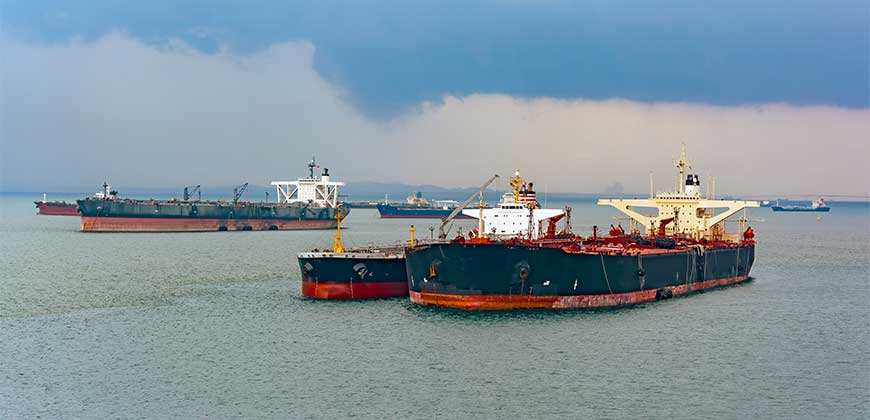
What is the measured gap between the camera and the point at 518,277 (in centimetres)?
3819

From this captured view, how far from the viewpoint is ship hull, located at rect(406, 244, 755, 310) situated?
3800cm

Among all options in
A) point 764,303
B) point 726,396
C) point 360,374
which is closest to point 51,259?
point 360,374

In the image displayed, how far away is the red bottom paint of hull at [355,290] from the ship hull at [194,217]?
60.8 metres

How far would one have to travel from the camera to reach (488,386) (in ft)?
90.3

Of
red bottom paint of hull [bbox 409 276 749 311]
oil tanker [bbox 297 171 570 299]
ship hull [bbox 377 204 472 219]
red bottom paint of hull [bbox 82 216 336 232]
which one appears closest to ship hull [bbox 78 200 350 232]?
red bottom paint of hull [bbox 82 216 336 232]

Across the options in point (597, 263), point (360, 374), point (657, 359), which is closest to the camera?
point (360, 374)

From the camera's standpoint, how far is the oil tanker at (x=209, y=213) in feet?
324

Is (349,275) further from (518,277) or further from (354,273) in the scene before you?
(518,277)

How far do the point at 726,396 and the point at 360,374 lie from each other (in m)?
11.6

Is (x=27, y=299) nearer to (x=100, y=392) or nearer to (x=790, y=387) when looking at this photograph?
(x=100, y=392)

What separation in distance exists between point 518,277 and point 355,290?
9.80 m

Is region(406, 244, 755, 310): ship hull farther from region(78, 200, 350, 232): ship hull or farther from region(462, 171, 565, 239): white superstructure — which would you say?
region(78, 200, 350, 232): ship hull

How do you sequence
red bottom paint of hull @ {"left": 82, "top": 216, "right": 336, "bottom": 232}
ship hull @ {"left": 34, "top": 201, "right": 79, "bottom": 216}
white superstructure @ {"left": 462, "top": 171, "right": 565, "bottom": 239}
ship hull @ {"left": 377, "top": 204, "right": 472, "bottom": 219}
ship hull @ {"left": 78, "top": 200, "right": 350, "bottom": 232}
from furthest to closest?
ship hull @ {"left": 377, "top": 204, "right": 472, "bottom": 219}
ship hull @ {"left": 34, "top": 201, "right": 79, "bottom": 216}
red bottom paint of hull @ {"left": 82, "top": 216, "right": 336, "bottom": 232}
ship hull @ {"left": 78, "top": 200, "right": 350, "bottom": 232}
white superstructure @ {"left": 462, "top": 171, "right": 565, "bottom": 239}

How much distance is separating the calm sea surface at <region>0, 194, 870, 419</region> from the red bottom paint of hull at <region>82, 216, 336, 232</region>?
47592 millimetres
